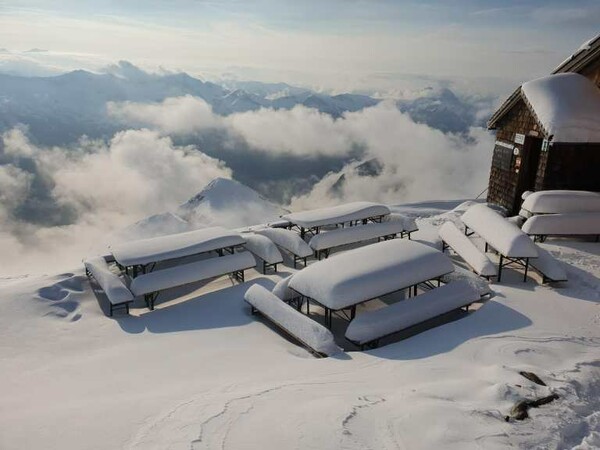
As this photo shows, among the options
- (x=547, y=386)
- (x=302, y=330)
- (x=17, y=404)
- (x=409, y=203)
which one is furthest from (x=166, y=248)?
(x=409, y=203)

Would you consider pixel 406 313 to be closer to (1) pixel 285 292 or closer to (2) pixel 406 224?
(1) pixel 285 292

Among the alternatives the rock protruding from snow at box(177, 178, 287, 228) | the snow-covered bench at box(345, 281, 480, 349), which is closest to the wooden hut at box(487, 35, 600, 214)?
the snow-covered bench at box(345, 281, 480, 349)

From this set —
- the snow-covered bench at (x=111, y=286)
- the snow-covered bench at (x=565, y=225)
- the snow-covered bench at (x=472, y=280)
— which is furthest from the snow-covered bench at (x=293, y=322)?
the snow-covered bench at (x=565, y=225)

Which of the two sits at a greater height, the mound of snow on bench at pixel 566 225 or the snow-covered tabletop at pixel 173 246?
the mound of snow on bench at pixel 566 225

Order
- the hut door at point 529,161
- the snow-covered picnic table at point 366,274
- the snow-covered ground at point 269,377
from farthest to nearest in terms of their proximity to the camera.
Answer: the hut door at point 529,161, the snow-covered picnic table at point 366,274, the snow-covered ground at point 269,377

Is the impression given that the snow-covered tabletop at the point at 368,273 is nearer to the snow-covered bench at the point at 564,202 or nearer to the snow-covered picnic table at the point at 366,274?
the snow-covered picnic table at the point at 366,274

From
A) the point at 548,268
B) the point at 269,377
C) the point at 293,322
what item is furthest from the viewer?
the point at 548,268

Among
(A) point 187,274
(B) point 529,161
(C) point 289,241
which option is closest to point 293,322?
(A) point 187,274
